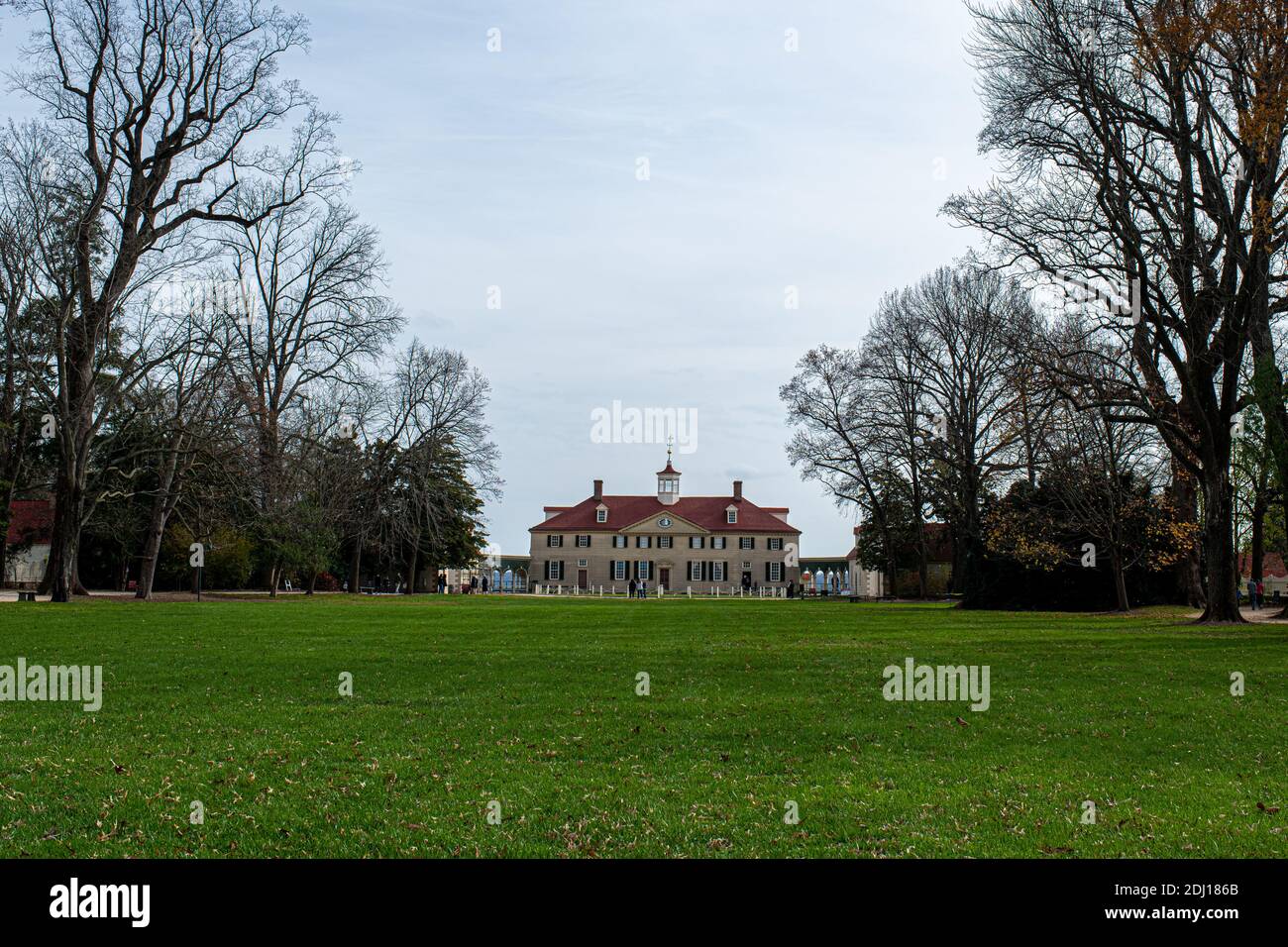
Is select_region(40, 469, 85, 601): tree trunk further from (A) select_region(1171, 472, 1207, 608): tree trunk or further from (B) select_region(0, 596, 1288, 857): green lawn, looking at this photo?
(A) select_region(1171, 472, 1207, 608): tree trunk

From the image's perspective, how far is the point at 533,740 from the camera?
31.0 feet

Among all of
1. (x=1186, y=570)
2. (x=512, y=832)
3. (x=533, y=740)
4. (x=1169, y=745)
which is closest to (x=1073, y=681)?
→ (x=1169, y=745)

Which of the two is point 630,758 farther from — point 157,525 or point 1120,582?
point 157,525

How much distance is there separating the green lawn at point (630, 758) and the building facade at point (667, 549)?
76307 millimetres

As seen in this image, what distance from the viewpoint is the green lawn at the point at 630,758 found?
20.9ft

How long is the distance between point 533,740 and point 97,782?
3499 millimetres

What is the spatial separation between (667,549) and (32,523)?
5124cm

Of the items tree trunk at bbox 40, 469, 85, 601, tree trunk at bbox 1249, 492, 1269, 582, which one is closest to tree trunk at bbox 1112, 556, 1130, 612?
tree trunk at bbox 1249, 492, 1269, 582

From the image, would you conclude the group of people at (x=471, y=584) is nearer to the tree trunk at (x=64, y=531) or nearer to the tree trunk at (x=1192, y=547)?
the tree trunk at (x=64, y=531)

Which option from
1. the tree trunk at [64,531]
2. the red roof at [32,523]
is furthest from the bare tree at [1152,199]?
the red roof at [32,523]

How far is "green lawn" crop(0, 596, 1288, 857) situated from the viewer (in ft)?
20.9

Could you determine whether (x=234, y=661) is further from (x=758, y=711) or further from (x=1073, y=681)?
(x=1073, y=681)

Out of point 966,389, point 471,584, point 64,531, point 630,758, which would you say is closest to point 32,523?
point 64,531
